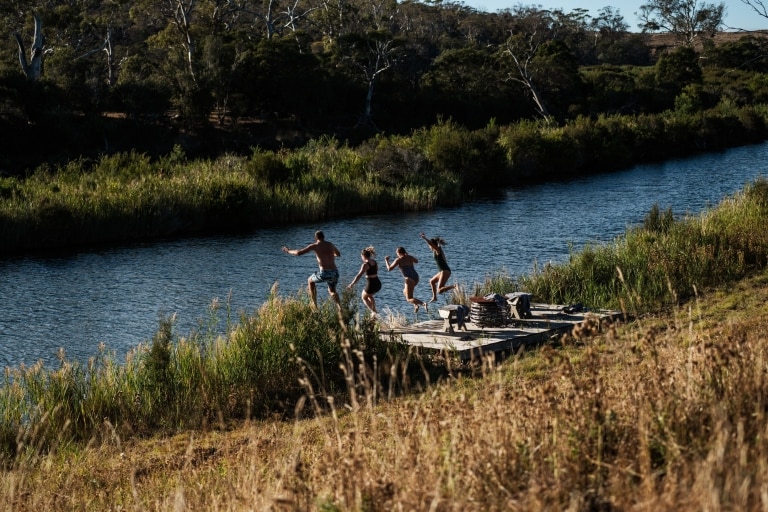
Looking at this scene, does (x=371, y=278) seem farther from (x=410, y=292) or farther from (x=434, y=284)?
(x=434, y=284)

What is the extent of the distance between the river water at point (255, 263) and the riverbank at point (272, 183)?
1585 millimetres

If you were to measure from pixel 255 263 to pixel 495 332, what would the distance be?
12852 mm

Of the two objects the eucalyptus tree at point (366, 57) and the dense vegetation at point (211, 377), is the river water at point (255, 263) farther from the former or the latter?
the eucalyptus tree at point (366, 57)

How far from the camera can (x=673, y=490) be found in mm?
4656

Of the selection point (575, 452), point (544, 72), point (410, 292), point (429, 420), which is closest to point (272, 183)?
point (410, 292)

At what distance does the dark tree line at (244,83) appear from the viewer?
159 feet

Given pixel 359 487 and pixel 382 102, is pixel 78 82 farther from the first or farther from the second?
pixel 359 487

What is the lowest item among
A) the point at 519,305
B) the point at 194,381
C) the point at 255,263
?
the point at 255,263

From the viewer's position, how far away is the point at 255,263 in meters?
27.0

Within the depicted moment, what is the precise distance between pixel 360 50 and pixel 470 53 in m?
8.53

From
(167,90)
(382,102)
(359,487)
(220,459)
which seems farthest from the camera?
(382,102)

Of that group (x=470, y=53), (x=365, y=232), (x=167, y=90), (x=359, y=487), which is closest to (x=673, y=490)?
(x=359, y=487)

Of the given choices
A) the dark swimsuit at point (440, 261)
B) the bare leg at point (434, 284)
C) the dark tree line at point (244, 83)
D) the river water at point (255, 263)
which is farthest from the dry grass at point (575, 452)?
the dark tree line at point (244, 83)

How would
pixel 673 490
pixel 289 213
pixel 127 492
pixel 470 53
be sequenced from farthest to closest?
pixel 470 53
pixel 289 213
pixel 127 492
pixel 673 490
